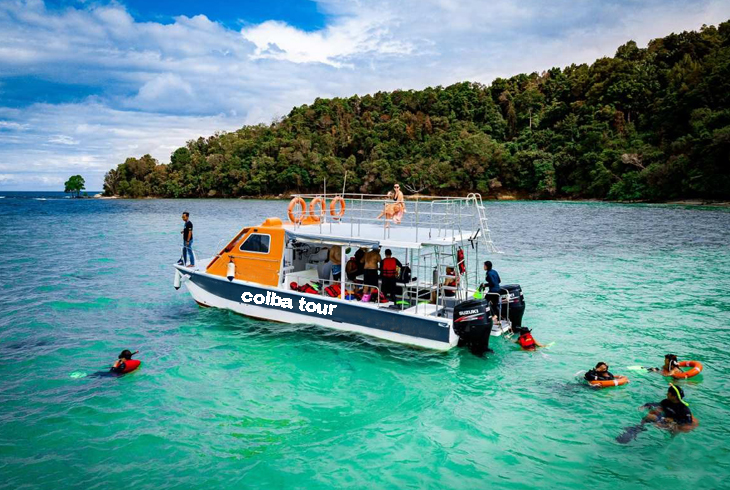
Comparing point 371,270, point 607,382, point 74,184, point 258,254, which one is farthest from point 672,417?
point 74,184

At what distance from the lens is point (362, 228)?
46.1 feet

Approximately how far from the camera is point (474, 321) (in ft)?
35.2

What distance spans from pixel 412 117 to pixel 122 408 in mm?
118801

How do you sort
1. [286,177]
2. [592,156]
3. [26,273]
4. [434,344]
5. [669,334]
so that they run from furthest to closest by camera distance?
1. [286,177]
2. [592,156]
3. [26,273]
4. [669,334]
5. [434,344]

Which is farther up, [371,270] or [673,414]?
[371,270]

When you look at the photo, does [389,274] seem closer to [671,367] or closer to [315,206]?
[315,206]

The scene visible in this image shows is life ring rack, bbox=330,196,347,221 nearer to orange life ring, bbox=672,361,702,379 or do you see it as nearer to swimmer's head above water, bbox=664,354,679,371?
swimmer's head above water, bbox=664,354,679,371

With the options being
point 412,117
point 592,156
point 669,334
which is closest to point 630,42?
point 592,156

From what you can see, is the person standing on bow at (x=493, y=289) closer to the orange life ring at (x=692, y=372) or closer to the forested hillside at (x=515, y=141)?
the orange life ring at (x=692, y=372)

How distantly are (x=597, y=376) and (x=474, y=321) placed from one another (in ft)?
8.89

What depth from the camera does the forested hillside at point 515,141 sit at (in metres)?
67.4

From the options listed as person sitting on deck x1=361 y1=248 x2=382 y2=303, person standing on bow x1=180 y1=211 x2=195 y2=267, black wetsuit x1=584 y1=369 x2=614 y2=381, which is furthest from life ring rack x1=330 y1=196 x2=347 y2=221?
black wetsuit x1=584 y1=369 x2=614 y2=381

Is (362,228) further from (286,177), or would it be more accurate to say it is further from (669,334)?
(286,177)

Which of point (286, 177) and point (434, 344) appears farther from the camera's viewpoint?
point (286, 177)
